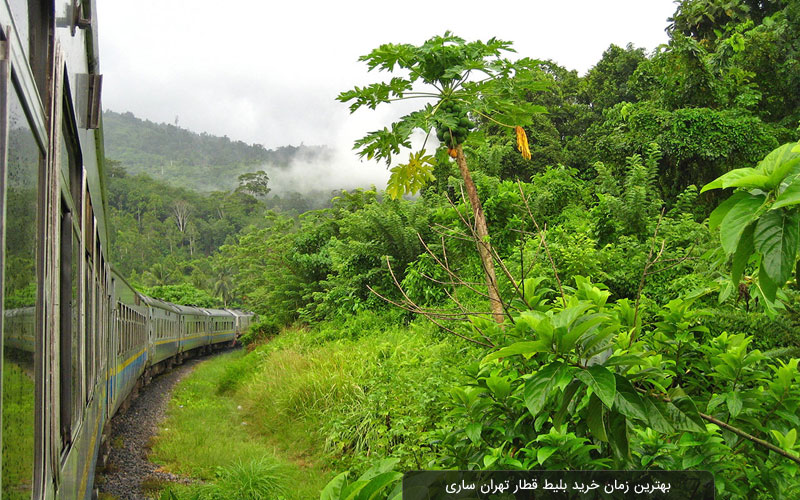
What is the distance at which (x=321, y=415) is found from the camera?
25.8ft

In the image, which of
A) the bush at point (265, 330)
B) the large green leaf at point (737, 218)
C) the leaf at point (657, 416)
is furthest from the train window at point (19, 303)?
the bush at point (265, 330)

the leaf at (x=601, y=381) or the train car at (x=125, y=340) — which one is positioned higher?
the leaf at (x=601, y=381)

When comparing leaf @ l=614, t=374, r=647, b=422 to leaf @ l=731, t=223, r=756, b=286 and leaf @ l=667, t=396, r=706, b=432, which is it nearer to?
leaf @ l=667, t=396, r=706, b=432

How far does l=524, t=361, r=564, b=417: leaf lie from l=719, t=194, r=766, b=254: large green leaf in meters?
0.50

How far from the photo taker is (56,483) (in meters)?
1.81

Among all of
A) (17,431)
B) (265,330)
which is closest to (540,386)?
(17,431)

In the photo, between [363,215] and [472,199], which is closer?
[472,199]

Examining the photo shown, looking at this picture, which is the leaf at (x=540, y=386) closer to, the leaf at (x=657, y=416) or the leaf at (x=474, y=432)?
the leaf at (x=657, y=416)

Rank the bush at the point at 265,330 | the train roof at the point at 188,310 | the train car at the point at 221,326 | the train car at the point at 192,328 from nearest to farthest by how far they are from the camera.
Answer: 1. the train roof at the point at 188,310
2. the bush at the point at 265,330
3. the train car at the point at 192,328
4. the train car at the point at 221,326

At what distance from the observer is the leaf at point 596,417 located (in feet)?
4.97

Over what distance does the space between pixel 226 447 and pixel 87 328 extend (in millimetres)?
4693

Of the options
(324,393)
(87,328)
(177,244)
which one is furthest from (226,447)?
(177,244)

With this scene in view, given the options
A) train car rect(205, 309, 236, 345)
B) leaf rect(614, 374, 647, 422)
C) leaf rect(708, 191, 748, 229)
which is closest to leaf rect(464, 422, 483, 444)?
leaf rect(614, 374, 647, 422)

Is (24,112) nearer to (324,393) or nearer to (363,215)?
(324,393)
